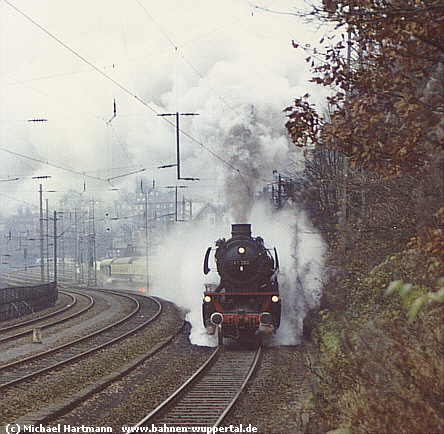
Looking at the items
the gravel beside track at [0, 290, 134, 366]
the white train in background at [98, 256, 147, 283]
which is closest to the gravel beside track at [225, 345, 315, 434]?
the gravel beside track at [0, 290, 134, 366]

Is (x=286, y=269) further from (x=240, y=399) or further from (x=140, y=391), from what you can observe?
(x=240, y=399)

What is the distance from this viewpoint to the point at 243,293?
51.9 feet

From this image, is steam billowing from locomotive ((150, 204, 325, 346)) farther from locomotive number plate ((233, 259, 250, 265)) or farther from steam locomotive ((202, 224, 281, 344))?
locomotive number plate ((233, 259, 250, 265))

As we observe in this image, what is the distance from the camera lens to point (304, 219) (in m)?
25.9

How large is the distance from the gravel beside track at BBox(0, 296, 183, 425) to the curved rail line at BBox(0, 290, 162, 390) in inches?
9.0

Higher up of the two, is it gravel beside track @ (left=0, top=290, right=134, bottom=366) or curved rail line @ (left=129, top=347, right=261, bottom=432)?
curved rail line @ (left=129, top=347, right=261, bottom=432)

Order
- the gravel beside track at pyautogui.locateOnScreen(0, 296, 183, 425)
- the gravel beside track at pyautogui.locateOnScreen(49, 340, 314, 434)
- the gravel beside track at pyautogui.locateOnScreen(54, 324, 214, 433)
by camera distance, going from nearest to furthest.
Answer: the gravel beside track at pyautogui.locateOnScreen(49, 340, 314, 434) < the gravel beside track at pyautogui.locateOnScreen(54, 324, 214, 433) < the gravel beside track at pyautogui.locateOnScreen(0, 296, 183, 425)

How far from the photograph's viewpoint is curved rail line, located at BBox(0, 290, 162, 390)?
42.0ft

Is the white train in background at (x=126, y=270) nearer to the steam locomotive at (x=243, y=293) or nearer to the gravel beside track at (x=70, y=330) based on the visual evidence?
the gravel beside track at (x=70, y=330)

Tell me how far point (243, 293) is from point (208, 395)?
5.30 meters

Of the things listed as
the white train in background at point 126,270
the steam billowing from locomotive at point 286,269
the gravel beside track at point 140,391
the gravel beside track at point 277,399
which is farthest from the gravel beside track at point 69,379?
the white train in background at point 126,270

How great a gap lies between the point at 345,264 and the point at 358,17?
29.6 ft

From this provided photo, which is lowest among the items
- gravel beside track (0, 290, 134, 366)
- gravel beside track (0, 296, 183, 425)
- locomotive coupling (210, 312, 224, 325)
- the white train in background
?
the white train in background

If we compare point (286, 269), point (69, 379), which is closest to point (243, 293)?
point (69, 379)
